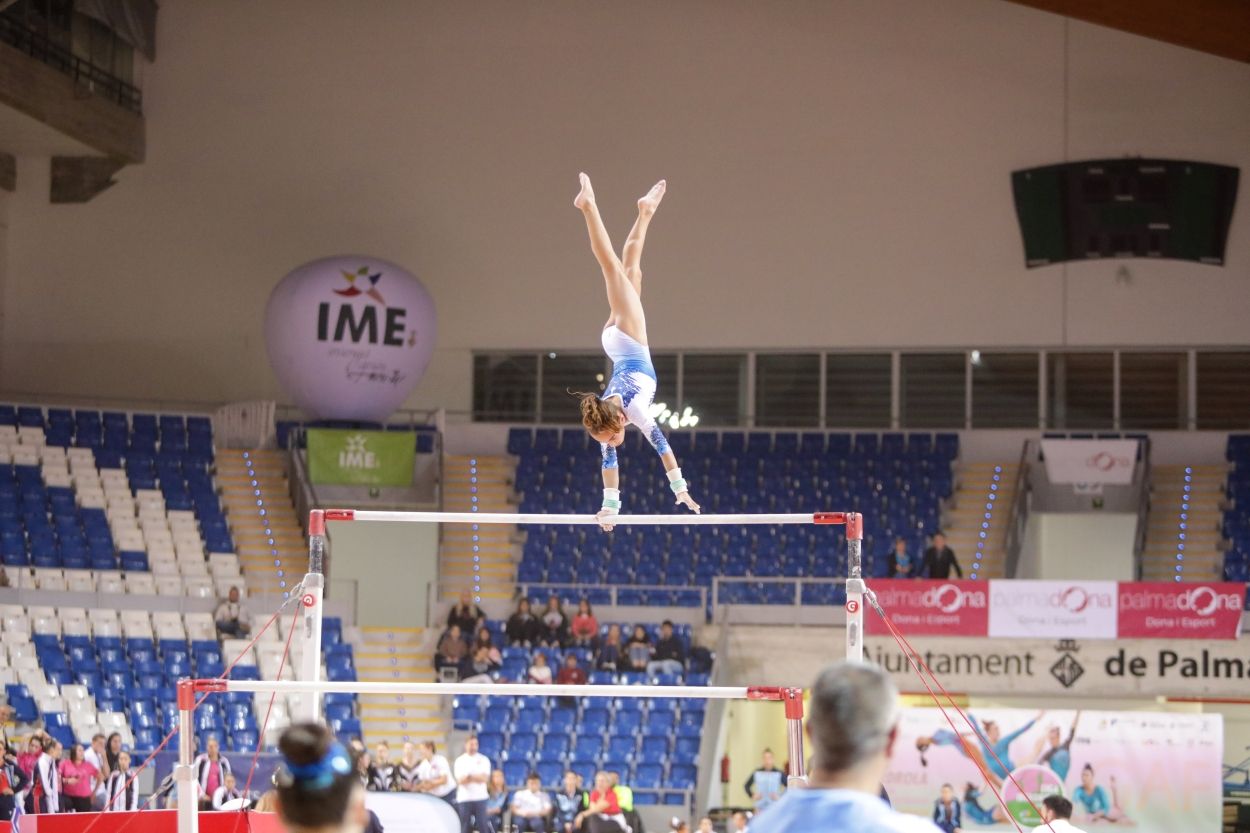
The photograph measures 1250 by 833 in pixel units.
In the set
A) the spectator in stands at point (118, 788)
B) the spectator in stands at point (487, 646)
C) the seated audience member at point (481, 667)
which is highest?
the spectator in stands at point (487, 646)

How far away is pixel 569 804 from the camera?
45.8 feet

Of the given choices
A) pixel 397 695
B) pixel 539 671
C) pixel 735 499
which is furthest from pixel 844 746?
pixel 735 499

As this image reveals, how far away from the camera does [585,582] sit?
1953cm

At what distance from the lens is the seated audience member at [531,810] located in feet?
44.6

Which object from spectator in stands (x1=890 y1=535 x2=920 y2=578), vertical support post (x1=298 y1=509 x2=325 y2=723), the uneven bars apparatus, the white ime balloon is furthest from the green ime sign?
the uneven bars apparatus

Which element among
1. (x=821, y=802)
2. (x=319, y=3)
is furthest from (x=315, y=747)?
(x=319, y=3)

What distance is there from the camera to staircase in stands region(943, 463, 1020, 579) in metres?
19.8

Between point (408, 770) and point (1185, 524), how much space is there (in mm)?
10775

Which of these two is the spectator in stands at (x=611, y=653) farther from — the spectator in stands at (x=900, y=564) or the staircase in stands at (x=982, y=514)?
the staircase in stands at (x=982, y=514)

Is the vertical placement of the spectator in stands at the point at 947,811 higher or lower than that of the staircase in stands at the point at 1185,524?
lower

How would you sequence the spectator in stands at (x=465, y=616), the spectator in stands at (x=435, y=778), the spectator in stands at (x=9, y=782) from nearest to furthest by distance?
the spectator in stands at (x=9, y=782) < the spectator in stands at (x=435, y=778) < the spectator in stands at (x=465, y=616)

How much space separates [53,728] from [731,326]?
1037 centimetres

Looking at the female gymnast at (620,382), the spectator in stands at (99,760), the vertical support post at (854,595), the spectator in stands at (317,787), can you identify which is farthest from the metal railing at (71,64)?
the spectator in stands at (317,787)

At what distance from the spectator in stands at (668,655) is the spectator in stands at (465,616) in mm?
2040
